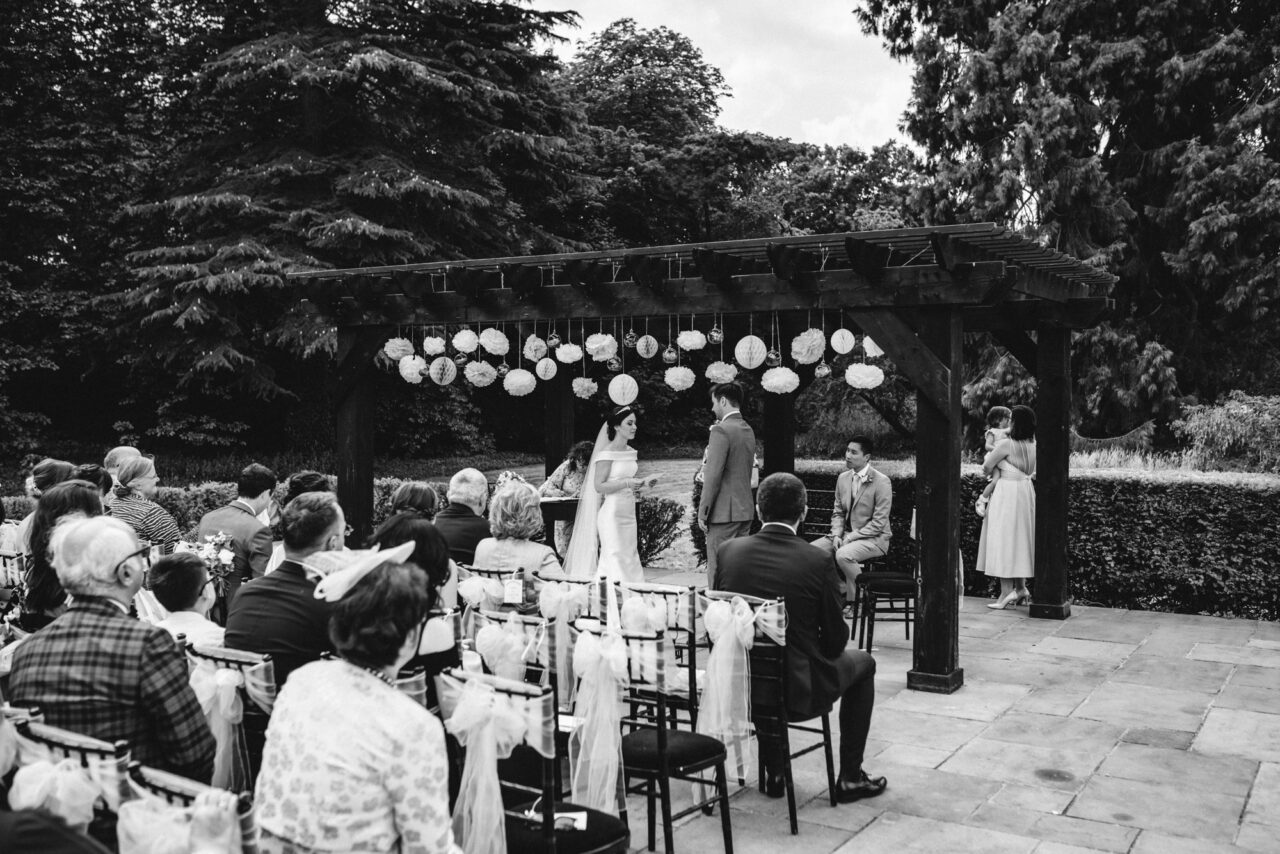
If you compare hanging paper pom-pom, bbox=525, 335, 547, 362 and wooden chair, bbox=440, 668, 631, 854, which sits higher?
hanging paper pom-pom, bbox=525, 335, 547, 362

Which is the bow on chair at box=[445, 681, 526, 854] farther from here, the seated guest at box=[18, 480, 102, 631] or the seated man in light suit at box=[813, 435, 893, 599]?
the seated man in light suit at box=[813, 435, 893, 599]

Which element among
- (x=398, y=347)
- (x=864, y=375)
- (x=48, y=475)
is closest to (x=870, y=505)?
(x=864, y=375)

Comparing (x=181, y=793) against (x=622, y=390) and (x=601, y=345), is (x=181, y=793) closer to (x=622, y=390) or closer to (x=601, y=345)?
(x=601, y=345)

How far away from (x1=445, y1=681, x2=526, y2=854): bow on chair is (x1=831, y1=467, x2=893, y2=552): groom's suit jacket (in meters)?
5.49

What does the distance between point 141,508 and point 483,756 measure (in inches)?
162

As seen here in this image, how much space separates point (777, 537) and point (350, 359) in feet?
20.0

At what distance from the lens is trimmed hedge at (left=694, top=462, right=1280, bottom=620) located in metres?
9.05

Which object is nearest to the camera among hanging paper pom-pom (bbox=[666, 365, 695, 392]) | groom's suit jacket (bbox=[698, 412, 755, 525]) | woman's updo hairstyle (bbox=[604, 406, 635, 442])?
groom's suit jacket (bbox=[698, 412, 755, 525])

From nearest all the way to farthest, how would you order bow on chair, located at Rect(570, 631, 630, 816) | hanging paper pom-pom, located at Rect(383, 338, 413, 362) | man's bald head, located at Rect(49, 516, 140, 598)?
man's bald head, located at Rect(49, 516, 140, 598) → bow on chair, located at Rect(570, 631, 630, 816) → hanging paper pom-pom, located at Rect(383, 338, 413, 362)

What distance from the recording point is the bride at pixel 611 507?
28.7 feet

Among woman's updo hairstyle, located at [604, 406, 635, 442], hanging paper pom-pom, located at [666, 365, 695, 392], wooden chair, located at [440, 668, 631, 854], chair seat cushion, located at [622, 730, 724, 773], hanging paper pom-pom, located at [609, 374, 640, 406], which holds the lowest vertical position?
chair seat cushion, located at [622, 730, 724, 773]

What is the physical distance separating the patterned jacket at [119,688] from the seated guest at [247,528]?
2.96 metres

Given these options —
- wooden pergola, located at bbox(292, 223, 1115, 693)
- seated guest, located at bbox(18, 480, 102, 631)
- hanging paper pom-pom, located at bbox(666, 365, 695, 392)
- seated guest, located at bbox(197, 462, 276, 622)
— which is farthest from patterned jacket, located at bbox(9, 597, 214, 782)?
hanging paper pom-pom, located at bbox(666, 365, 695, 392)

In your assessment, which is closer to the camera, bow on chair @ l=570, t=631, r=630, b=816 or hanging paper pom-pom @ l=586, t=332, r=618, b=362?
bow on chair @ l=570, t=631, r=630, b=816
